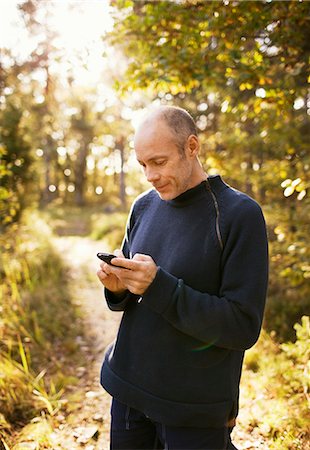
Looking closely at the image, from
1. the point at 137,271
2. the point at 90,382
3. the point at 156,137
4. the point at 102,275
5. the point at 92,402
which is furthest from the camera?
the point at 90,382

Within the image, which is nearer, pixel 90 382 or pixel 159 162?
pixel 159 162

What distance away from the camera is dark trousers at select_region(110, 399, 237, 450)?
169 centimetres

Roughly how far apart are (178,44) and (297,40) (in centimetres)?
95

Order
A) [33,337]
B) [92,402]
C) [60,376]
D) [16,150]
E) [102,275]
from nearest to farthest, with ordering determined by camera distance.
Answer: [102,275], [92,402], [60,376], [33,337], [16,150]

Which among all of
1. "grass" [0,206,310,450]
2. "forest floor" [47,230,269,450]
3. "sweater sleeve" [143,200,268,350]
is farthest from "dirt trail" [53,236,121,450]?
"sweater sleeve" [143,200,268,350]

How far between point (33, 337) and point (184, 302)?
4.03 m

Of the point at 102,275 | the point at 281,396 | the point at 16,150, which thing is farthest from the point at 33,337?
the point at 16,150

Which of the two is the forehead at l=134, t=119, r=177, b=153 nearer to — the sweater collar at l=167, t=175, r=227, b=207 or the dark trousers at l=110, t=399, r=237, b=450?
the sweater collar at l=167, t=175, r=227, b=207

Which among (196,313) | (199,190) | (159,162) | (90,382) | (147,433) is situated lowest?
(90,382)

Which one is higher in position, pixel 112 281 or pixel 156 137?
pixel 156 137

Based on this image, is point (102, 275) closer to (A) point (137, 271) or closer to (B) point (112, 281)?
(B) point (112, 281)

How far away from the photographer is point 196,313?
5.06 feet

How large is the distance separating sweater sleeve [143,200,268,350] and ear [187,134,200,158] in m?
0.40

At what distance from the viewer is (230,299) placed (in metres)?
1.56
